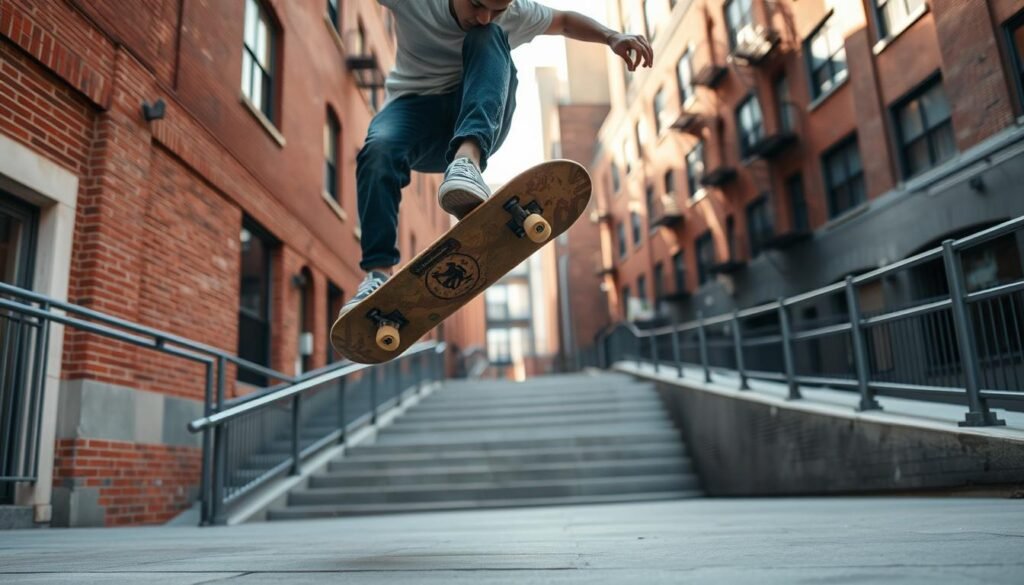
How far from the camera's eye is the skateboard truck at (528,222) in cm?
242

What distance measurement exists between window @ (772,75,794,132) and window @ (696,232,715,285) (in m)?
5.21

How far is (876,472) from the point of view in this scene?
566 centimetres

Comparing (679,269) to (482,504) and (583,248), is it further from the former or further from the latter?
(482,504)

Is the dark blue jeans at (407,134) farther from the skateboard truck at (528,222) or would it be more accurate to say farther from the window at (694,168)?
the window at (694,168)

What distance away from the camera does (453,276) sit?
102 inches

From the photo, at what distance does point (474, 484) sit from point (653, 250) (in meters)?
20.1

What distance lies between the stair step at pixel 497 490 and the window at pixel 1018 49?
7598 millimetres

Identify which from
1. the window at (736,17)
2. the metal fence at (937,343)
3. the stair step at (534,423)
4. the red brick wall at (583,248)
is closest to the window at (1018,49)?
the metal fence at (937,343)

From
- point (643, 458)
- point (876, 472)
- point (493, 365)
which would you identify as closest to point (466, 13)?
point (876, 472)

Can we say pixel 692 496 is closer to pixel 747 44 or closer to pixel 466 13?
pixel 466 13

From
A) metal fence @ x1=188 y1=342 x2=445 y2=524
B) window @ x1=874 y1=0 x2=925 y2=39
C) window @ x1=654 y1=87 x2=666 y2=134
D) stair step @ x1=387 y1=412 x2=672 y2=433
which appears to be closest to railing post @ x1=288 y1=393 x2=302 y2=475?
metal fence @ x1=188 y1=342 x2=445 y2=524

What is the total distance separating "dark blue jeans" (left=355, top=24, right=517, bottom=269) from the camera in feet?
8.83

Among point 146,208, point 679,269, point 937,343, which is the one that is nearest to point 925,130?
point 937,343

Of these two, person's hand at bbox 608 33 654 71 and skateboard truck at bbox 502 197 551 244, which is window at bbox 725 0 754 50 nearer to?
person's hand at bbox 608 33 654 71
